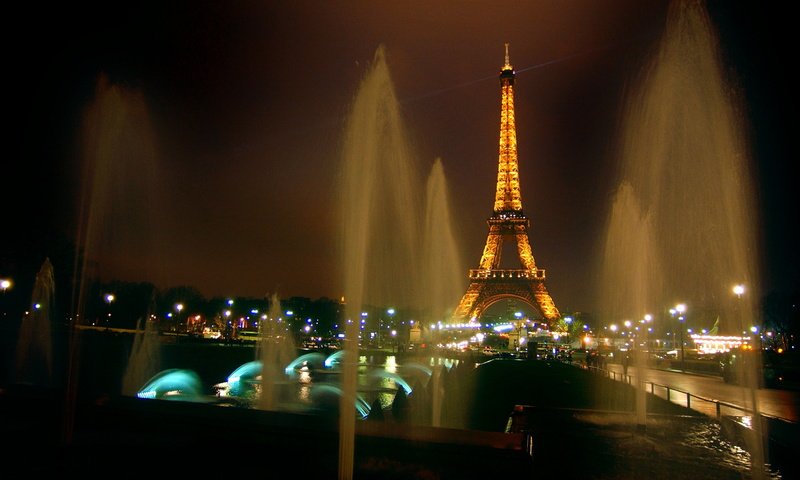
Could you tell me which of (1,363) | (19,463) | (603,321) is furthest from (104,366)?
(603,321)

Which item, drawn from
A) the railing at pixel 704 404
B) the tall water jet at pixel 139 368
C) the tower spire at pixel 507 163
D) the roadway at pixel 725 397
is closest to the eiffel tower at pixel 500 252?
the tower spire at pixel 507 163

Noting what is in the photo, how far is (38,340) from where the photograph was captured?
1404 inches

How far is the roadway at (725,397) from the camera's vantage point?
1666cm

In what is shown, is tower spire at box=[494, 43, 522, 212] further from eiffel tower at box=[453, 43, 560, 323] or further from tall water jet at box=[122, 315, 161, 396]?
tall water jet at box=[122, 315, 161, 396]

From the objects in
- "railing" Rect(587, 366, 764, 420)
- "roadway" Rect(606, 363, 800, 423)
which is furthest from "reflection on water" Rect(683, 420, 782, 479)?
"roadway" Rect(606, 363, 800, 423)

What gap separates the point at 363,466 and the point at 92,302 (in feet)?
251

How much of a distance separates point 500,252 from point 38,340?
64277 mm

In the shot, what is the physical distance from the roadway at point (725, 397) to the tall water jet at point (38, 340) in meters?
17.8

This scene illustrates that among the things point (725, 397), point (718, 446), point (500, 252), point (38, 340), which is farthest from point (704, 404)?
point (500, 252)

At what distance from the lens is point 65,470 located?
24.2 ft

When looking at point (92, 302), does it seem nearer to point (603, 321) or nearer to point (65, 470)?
point (65, 470)

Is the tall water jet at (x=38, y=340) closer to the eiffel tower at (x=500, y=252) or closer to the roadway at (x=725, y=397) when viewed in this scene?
the roadway at (x=725, y=397)

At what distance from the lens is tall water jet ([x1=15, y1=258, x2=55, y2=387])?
923 inches

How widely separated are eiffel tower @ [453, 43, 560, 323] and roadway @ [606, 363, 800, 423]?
54501mm
